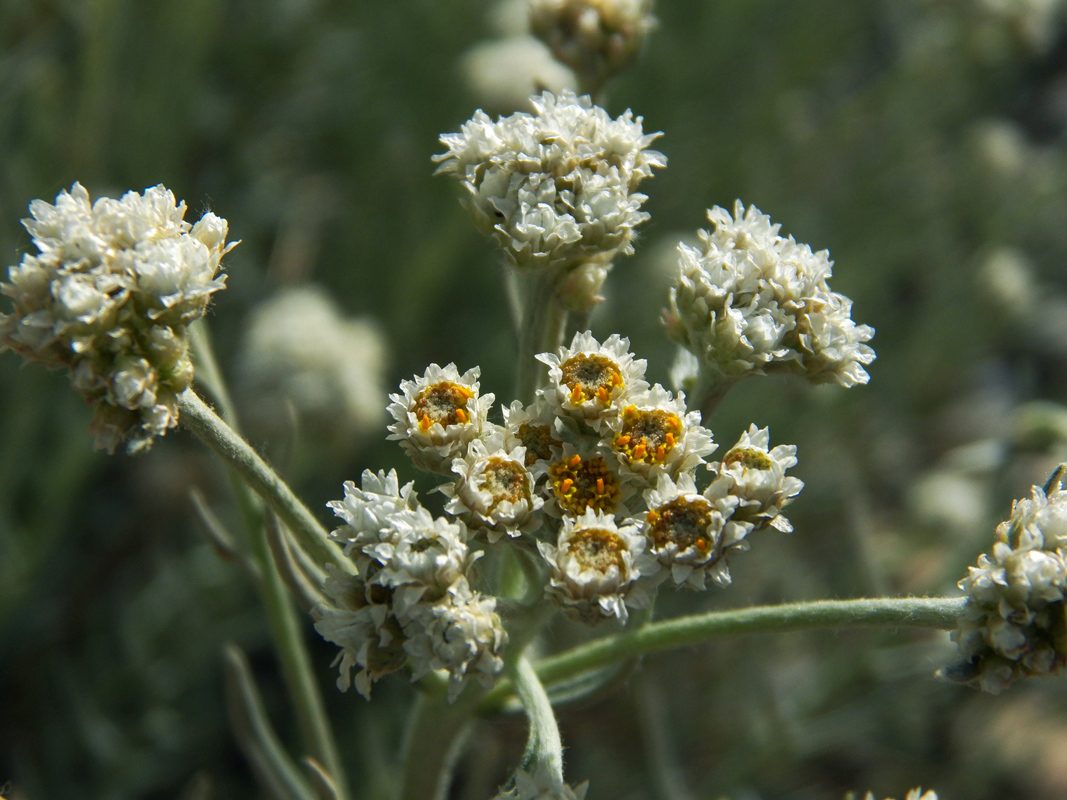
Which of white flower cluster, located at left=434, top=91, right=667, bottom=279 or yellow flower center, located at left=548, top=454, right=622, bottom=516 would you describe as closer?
yellow flower center, located at left=548, top=454, right=622, bottom=516

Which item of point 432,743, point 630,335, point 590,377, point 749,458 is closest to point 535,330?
point 590,377

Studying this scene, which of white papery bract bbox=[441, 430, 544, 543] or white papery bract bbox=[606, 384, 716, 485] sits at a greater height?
white papery bract bbox=[606, 384, 716, 485]

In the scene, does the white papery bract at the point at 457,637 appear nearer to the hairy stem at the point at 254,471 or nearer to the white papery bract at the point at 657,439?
the hairy stem at the point at 254,471

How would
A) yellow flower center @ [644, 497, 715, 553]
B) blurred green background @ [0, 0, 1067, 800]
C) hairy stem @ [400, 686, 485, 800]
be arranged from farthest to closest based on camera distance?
blurred green background @ [0, 0, 1067, 800]
hairy stem @ [400, 686, 485, 800]
yellow flower center @ [644, 497, 715, 553]

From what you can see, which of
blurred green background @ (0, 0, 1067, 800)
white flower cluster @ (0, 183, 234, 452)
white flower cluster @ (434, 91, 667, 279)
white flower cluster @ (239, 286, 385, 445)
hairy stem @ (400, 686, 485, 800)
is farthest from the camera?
white flower cluster @ (239, 286, 385, 445)

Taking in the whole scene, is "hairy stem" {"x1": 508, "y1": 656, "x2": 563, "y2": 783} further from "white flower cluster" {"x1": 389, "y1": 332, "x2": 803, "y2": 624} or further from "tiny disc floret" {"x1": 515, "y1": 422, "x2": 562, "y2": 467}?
"tiny disc floret" {"x1": 515, "y1": 422, "x2": 562, "y2": 467}

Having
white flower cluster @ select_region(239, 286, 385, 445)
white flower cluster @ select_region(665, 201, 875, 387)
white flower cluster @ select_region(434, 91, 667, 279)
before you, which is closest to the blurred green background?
white flower cluster @ select_region(239, 286, 385, 445)
